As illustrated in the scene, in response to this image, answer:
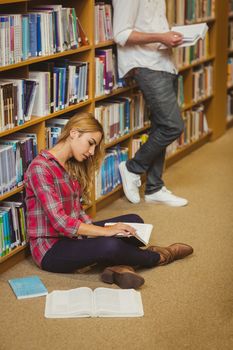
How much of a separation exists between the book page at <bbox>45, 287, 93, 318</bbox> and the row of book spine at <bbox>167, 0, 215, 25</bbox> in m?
2.34

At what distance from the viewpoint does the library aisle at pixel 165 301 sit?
2.49 metres

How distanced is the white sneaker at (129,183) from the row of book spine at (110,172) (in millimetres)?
41

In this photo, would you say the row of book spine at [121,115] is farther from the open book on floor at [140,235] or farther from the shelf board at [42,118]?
the open book on floor at [140,235]

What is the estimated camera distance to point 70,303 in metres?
2.74

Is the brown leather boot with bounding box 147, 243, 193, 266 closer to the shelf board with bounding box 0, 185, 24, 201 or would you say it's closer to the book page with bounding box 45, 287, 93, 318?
the book page with bounding box 45, 287, 93, 318

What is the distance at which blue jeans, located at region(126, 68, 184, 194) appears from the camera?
155 inches

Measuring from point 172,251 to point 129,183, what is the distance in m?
0.97

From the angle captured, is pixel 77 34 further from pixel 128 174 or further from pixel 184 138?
pixel 184 138

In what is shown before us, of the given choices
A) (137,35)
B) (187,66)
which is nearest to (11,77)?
(137,35)

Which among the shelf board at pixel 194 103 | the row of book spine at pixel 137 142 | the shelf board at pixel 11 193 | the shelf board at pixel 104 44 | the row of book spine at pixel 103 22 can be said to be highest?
the row of book spine at pixel 103 22

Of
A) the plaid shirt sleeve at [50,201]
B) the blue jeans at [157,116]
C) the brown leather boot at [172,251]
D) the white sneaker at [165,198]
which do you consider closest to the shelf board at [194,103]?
the blue jeans at [157,116]

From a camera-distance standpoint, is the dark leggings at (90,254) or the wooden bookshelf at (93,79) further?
the wooden bookshelf at (93,79)

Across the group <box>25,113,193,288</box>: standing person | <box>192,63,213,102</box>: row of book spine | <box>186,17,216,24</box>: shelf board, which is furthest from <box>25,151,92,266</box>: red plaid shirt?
<box>192,63,213,102</box>: row of book spine

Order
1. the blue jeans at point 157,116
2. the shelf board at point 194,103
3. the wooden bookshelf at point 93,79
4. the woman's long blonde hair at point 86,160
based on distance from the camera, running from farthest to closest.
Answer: the shelf board at point 194,103 < the blue jeans at point 157,116 < the wooden bookshelf at point 93,79 < the woman's long blonde hair at point 86,160
